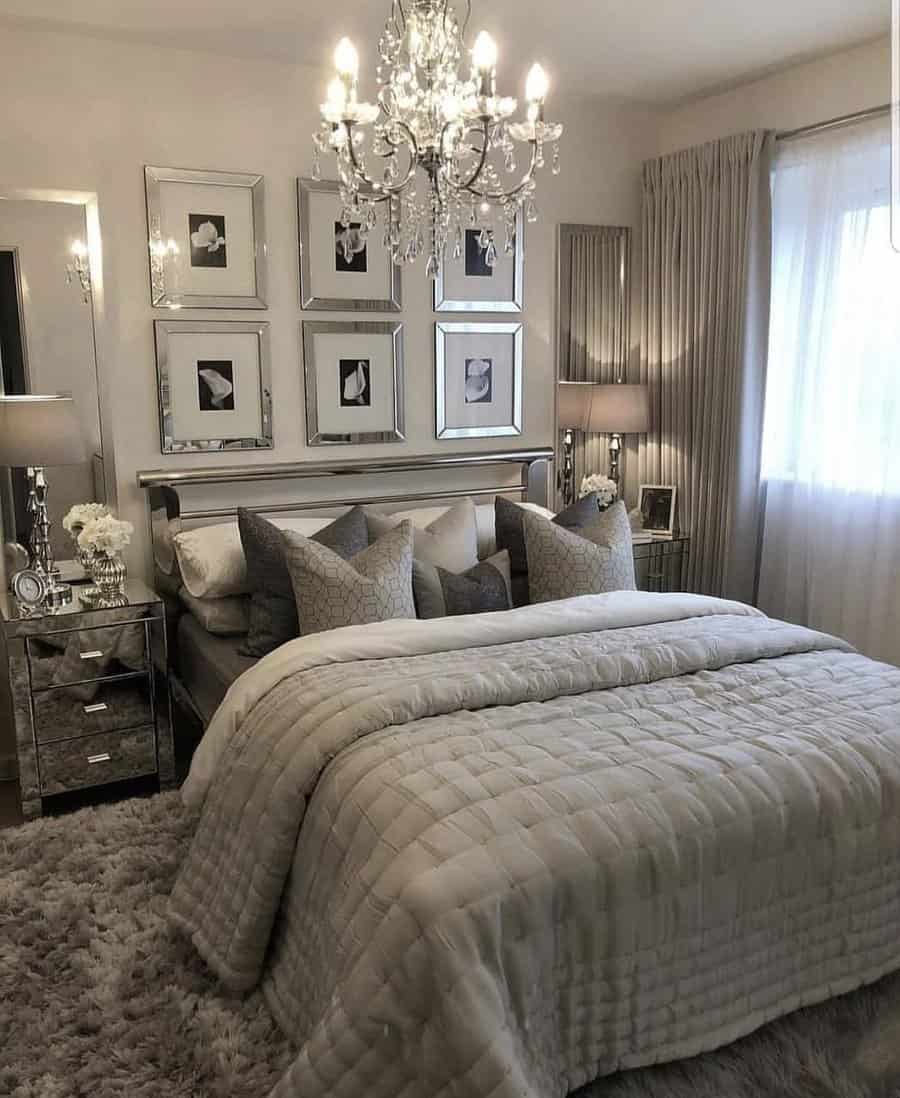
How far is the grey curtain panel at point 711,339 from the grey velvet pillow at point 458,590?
1.29 meters

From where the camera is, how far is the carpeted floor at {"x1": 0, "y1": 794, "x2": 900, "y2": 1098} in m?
1.92

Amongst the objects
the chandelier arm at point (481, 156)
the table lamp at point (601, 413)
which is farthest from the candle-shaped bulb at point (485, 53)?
the table lamp at point (601, 413)

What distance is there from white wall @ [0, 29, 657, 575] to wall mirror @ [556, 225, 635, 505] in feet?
2.32

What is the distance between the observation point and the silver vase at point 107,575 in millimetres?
3341

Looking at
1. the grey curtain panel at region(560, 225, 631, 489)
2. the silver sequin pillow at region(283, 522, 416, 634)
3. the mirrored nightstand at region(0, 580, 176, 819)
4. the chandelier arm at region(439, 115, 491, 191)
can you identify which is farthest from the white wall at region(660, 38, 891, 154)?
the mirrored nightstand at region(0, 580, 176, 819)

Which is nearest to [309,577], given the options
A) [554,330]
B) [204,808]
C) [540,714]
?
[204,808]

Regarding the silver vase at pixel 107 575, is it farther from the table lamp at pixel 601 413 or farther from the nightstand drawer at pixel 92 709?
the table lamp at pixel 601 413

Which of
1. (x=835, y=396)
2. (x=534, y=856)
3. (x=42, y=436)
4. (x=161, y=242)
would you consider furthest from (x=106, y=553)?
(x=835, y=396)

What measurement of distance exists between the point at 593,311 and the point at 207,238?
1783 millimetres

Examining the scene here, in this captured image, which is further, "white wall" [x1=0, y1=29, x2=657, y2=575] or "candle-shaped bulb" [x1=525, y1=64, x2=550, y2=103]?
"white wall" [x1=0, y1=29, x2=657, y2=575]

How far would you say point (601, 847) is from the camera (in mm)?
1826

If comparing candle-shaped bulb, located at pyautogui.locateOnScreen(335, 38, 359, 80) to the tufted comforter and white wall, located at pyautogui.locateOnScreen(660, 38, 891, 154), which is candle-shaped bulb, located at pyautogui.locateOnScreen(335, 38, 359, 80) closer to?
the tufted comforter

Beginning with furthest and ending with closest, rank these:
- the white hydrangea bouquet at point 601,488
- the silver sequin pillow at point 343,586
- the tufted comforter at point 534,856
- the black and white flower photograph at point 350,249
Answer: the white hydrangea bouquet at point 601,488 < the black and white flower photograph at point 350,249 < the silver sequin pillow at point 343,586 < the tufted comforter at point 534,856

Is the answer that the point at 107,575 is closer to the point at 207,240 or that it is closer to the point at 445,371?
the point at 207,240
